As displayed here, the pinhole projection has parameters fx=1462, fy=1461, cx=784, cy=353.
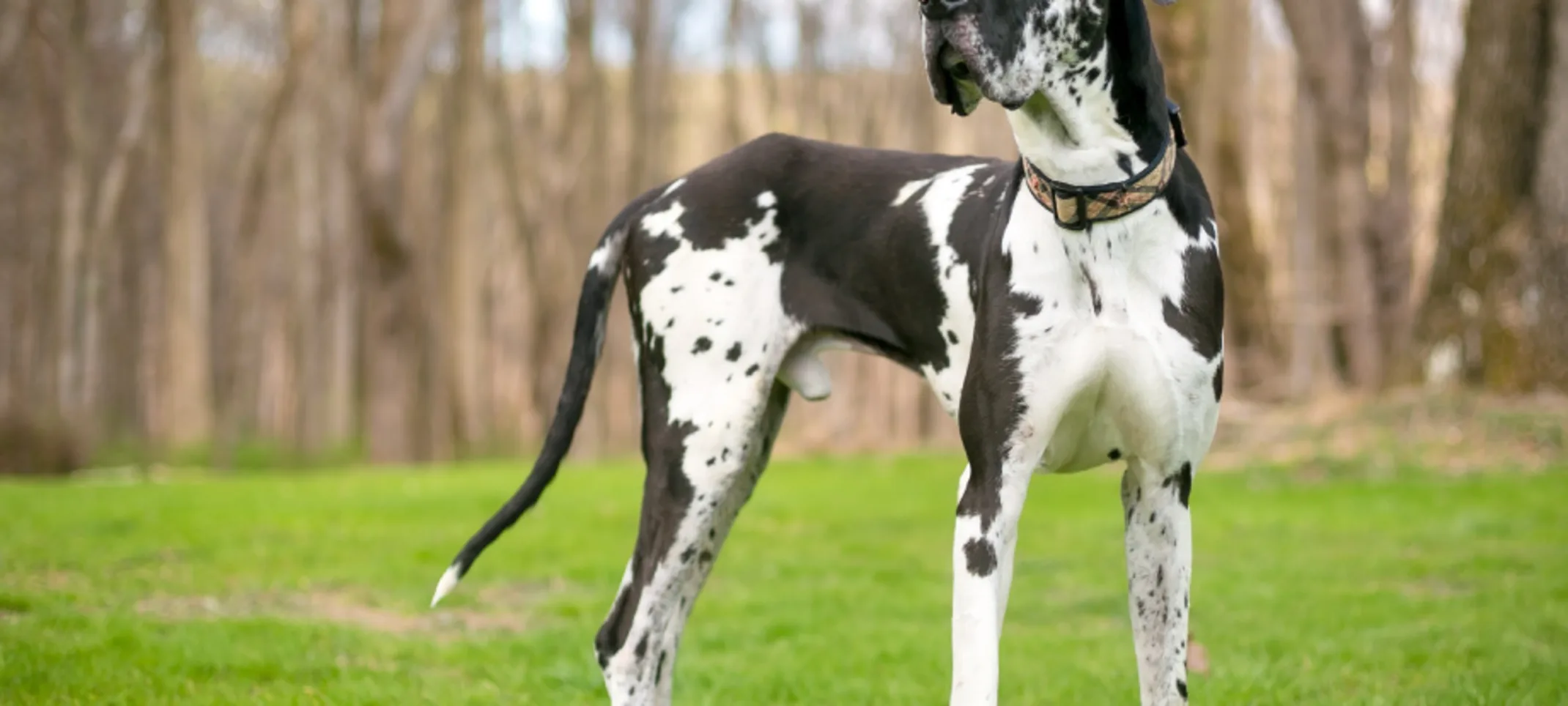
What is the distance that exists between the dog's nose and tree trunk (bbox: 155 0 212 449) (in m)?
17.8

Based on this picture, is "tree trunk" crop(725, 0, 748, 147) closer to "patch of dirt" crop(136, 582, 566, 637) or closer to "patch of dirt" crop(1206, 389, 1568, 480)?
"patch of dirt" crop(1206, 389, 1568, 480)

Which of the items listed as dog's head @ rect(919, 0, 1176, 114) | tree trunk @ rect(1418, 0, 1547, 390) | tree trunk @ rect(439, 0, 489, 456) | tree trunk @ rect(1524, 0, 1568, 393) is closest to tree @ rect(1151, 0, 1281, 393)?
tree trunk @ rect(1418, 0, 1547, 390)

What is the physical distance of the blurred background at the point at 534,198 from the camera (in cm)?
1245

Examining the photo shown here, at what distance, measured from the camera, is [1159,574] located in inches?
140

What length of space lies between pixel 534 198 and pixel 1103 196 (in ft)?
71.9

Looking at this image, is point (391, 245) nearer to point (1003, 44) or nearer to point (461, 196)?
point (461, 196)

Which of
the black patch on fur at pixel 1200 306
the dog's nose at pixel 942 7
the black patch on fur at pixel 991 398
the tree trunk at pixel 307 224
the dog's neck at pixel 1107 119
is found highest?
the dog's nose at pixel 942 7

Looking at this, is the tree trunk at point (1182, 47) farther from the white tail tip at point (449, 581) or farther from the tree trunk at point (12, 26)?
the tree trunk at point (12, 26)

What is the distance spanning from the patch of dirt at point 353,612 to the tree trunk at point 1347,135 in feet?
37.5

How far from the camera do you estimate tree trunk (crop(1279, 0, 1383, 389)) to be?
1605 centimetres

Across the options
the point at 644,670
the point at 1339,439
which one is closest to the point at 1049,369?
the point at 644,670

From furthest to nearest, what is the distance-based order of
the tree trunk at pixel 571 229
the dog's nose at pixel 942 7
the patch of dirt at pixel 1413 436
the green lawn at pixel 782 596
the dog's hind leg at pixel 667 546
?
the tree trunk at pixel 571 229
the patch of dirt at pixel 1413 436
the green lawn at pixel 782 596
the dog's hind leg at pixel 667 546
the dog's nose at pixel 942 7

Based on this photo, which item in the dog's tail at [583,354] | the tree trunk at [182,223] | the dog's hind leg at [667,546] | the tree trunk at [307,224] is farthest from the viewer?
the tree trunk at [307,224]

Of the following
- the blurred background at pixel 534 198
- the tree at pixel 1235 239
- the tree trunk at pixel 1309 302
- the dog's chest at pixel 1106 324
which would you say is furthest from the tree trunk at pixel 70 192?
the dog's chest at pixel 1106 324
